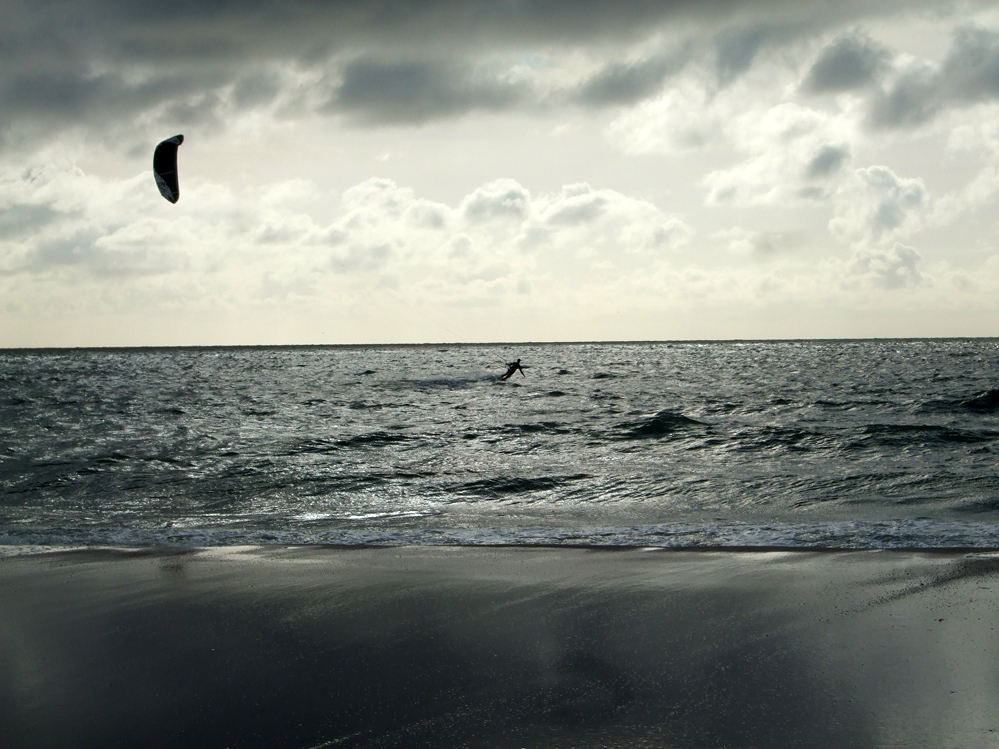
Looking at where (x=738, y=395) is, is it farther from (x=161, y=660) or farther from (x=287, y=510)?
(x=161, y=660)

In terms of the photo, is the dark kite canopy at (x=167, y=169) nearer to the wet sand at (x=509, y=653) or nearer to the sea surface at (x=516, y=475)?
the sea surface at (x=516, y=475)

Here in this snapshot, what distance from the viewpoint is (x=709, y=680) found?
449cm

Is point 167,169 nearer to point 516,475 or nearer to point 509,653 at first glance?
point 516,475

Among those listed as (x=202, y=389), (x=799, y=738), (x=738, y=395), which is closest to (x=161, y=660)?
(x=799, y=738)

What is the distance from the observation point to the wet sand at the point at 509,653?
13.1ft

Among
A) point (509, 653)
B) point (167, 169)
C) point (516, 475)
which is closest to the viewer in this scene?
point (509, 653)

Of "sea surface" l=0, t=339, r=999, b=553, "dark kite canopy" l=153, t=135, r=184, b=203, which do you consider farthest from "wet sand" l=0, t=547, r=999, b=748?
"dark kite canopy" l=153, t=135, r=184, b=203

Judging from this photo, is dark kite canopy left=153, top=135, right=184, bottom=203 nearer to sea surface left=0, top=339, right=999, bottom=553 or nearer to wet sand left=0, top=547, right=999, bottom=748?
sea surface left=0, top=339, right=999, bottom=553

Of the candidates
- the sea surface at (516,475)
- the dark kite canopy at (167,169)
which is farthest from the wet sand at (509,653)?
the dark kite canopy at (167,169)

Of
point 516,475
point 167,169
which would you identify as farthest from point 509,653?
point 167,169

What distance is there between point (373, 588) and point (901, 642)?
12.6 ft

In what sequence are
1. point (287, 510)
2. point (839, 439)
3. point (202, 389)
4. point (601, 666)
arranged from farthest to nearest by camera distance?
point (202, 389) < point (839, 439) < point (287, 510) < point (601, 666)

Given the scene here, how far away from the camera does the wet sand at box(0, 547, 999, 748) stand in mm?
3984

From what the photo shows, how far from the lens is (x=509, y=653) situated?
4969 millimetres
